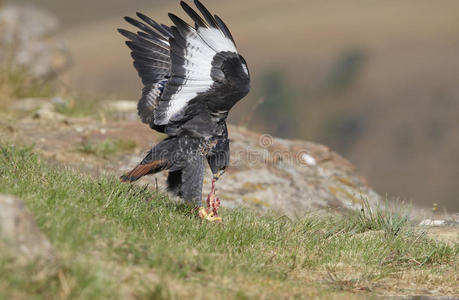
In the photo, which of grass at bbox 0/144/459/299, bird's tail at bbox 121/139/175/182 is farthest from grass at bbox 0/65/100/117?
bird's tail at bbox 121/139/175/182

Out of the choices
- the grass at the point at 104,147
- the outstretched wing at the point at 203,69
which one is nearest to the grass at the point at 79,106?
the grass at the point at 104,147

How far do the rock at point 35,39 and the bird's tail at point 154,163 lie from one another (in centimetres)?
849

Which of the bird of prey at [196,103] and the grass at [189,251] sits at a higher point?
the bird of prey at [196,103]

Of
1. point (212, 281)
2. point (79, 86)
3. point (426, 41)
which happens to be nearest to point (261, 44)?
point (426, 41)

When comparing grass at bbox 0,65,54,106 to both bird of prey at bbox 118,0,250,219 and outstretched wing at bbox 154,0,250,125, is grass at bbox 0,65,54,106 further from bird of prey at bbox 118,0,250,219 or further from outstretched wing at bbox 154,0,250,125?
outstretched wing at bbox 154,0,250,125

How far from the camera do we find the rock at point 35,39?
1361 centimetres

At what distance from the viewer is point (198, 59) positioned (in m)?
5.44

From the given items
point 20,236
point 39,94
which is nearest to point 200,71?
point 20,236

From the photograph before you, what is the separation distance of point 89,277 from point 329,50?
53527mm

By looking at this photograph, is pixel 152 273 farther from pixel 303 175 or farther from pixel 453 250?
pixel 303 175

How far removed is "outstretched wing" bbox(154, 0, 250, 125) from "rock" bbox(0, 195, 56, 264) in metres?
2.51

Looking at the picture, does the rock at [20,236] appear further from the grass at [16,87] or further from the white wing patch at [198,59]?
the grass at [16,87]

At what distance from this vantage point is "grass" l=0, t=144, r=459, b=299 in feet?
10.7

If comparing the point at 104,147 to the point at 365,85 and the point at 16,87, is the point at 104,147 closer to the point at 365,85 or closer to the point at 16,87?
the point at 16,87
